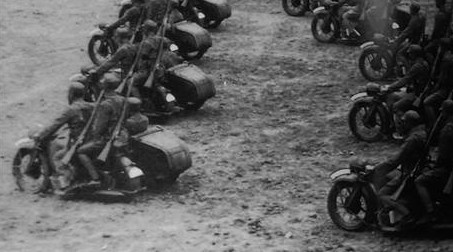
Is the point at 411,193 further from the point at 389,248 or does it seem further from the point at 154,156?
the point at 154,156

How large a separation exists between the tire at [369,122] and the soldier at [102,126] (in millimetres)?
4441

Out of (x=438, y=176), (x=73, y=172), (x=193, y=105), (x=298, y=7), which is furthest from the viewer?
(x=298, y=7)

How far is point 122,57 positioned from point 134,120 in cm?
258

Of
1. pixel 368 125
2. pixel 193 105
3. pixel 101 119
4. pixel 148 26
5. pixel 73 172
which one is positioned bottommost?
pixel 193 105

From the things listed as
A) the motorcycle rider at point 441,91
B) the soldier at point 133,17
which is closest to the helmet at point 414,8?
the motorcycle rider at point 441,91

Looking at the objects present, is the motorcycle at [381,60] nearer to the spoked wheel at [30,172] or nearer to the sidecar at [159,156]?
the sidecar at [159,156]

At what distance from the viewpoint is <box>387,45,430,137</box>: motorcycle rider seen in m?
15.1

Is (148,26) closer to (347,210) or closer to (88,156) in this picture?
(88,156)

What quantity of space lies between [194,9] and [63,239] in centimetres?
1094

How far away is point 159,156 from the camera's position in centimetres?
1370

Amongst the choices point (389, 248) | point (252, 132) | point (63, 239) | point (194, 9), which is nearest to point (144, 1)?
point (194, 9)

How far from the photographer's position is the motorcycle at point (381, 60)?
18.3m

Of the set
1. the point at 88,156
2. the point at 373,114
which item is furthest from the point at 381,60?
the point at 88,156

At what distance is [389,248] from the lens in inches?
445
